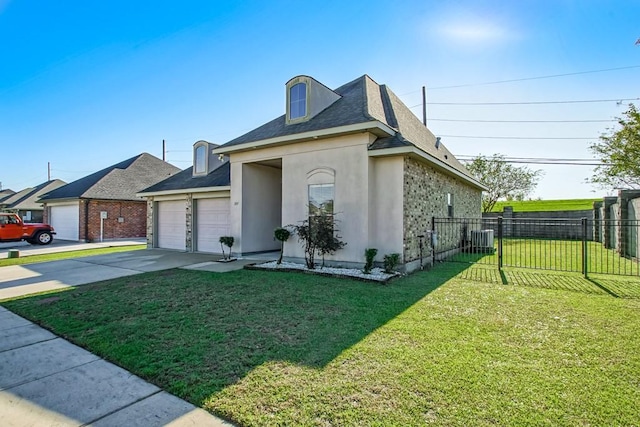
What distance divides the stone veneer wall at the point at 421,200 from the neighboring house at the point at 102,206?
1783cm

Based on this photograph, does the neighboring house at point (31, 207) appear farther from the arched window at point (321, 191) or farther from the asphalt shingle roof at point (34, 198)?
the arched window at point (321, 191)

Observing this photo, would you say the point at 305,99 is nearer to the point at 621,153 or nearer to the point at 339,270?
the point at 339,270

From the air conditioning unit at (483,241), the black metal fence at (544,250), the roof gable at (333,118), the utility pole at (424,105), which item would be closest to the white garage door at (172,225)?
the roof gable at (333,118)

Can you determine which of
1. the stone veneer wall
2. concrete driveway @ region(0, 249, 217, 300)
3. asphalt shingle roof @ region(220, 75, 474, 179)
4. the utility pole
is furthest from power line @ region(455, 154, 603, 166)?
concrete driveway @ region(0, 249, 217, 300)

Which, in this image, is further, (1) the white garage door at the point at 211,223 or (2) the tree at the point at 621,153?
(2) the tree at the point at 621,153

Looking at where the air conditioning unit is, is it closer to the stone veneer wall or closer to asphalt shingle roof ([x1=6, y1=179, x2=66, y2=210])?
the stone veneer wall

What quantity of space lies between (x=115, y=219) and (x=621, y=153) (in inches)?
1286

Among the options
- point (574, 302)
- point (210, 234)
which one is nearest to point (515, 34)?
point (574, 302)

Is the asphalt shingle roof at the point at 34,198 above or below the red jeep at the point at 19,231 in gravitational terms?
above

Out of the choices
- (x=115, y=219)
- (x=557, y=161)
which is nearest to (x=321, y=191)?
(x=115, y=219)

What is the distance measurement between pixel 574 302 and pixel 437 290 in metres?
2.40

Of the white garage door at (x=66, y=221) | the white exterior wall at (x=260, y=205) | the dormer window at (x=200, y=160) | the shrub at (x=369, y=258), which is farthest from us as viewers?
the white garage door at (x=66, y=221)

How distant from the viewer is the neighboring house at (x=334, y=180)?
29.0ft

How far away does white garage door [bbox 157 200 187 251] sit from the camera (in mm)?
15172
